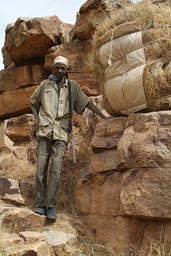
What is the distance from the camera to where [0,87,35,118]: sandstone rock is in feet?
35.0

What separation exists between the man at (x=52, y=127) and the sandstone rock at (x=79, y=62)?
4.31 m

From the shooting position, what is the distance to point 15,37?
1048cm

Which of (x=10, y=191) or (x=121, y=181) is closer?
(x=121, y=181)

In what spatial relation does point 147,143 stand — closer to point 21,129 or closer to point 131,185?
point 131,185

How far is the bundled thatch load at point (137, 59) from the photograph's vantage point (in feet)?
14.3

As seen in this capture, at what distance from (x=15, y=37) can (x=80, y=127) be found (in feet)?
14.9

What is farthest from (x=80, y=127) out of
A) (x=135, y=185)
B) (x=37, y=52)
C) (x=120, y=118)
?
(x=37, y=52)

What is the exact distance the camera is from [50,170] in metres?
4.67

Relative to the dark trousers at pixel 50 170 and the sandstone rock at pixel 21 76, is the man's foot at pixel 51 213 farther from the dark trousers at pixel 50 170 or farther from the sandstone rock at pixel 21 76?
the sandstone rock at pixel 21 76

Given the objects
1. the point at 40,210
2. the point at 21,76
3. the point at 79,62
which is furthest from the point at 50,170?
the point at 21,76

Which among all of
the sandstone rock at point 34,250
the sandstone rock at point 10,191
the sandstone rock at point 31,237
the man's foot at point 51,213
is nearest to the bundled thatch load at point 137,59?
the man's foot at point 51,213

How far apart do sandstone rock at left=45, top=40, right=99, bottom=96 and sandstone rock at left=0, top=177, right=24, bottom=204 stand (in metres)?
4.59

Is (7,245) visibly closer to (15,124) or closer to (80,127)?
(80,127)

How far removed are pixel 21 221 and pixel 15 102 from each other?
6.78 meters
